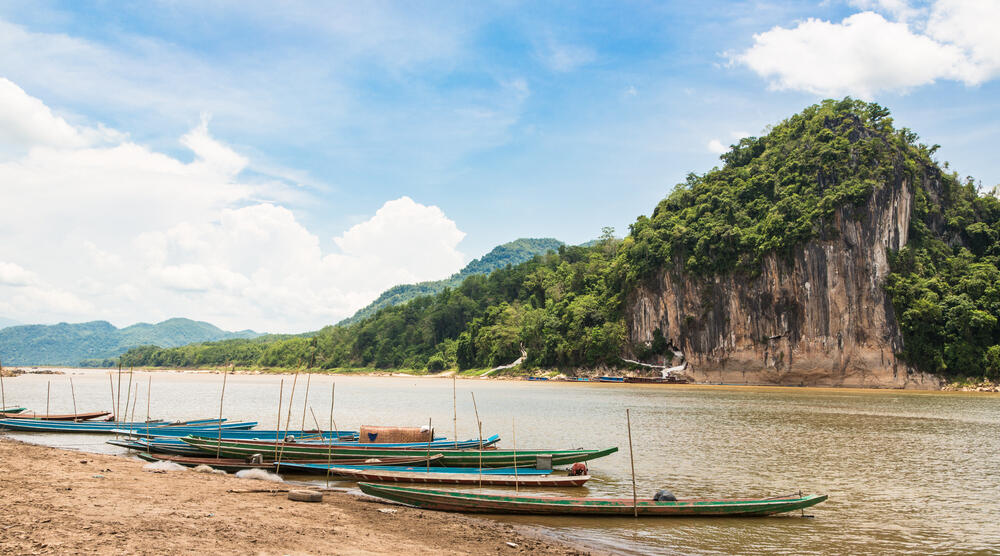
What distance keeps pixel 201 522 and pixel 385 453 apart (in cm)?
852

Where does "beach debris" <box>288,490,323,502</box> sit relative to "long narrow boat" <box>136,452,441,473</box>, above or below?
above

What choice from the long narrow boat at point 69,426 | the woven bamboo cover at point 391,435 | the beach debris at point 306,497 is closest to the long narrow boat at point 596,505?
the beach debris at point 306,497

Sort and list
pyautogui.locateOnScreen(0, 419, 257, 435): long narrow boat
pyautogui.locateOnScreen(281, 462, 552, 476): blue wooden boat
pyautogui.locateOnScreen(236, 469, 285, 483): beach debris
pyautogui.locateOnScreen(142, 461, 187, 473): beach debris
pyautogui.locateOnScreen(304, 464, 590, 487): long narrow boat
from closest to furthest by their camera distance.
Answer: pyautogui.locateOnScreen(304, 464, 590, 487): long narrow boat → pyautogui.locateOnScreen(236, 469, 285, 483): beach debris → pyautogui.locateOnScreen(142, 461, 187, 473): beach debris → pyautogui.locateOnScreen(281, 462, 552, 476): blue wooden boat → pyautogui.locateOnScreen(0, 419, 257, 435): long narrow boat

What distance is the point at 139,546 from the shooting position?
771cm

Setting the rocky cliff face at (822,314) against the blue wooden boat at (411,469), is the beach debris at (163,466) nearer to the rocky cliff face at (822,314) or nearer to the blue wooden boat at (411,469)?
the blue wooden boat at (411,469)

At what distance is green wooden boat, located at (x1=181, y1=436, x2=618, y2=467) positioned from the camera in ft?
55.6

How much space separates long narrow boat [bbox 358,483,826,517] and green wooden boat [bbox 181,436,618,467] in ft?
13.2

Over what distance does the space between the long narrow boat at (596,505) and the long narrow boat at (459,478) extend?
219cm

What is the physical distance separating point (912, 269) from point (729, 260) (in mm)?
19955

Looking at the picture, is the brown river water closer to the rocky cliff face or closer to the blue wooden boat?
the blue wooden boat

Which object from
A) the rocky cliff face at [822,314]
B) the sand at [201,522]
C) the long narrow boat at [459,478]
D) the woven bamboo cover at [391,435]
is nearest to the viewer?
the sand at [201,522]

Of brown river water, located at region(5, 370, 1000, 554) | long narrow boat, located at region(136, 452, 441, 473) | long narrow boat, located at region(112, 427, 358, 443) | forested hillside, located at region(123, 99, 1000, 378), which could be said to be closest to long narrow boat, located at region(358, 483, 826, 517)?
brown river water, located at region(5, 370, 1000, 554)

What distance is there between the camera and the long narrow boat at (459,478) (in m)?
15.0

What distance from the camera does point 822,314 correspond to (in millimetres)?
71062
